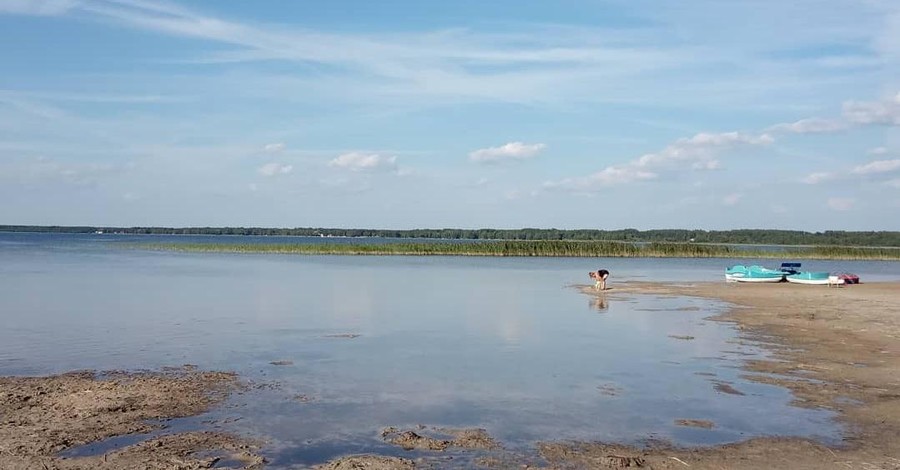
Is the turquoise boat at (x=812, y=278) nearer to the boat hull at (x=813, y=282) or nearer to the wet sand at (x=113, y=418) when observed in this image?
the boat hull at (x=813, y=282)

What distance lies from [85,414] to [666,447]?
7312 mm

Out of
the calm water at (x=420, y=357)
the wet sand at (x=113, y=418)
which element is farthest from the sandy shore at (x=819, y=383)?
the wet sand at (x=113, y=418)

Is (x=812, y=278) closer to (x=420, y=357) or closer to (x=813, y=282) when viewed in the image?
(x=813, y=282)

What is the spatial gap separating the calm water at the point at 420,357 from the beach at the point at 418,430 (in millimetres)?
436

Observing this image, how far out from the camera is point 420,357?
1686 centimetres

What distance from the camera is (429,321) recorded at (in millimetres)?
23609

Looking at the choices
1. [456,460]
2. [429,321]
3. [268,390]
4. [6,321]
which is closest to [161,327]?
[6,321]

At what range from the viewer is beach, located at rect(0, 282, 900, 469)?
912 cm

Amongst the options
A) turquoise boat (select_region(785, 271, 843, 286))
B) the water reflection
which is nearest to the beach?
the water reflection

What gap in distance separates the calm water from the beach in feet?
1.43

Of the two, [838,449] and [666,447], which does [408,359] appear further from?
[838,449]

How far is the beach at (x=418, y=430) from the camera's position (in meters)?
9.12

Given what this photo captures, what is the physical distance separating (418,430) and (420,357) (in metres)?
6.22

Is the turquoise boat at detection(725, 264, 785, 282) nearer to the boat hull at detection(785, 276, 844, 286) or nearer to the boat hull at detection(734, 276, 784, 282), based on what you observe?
the boat hull at detection(734, 276, 784, 282)
